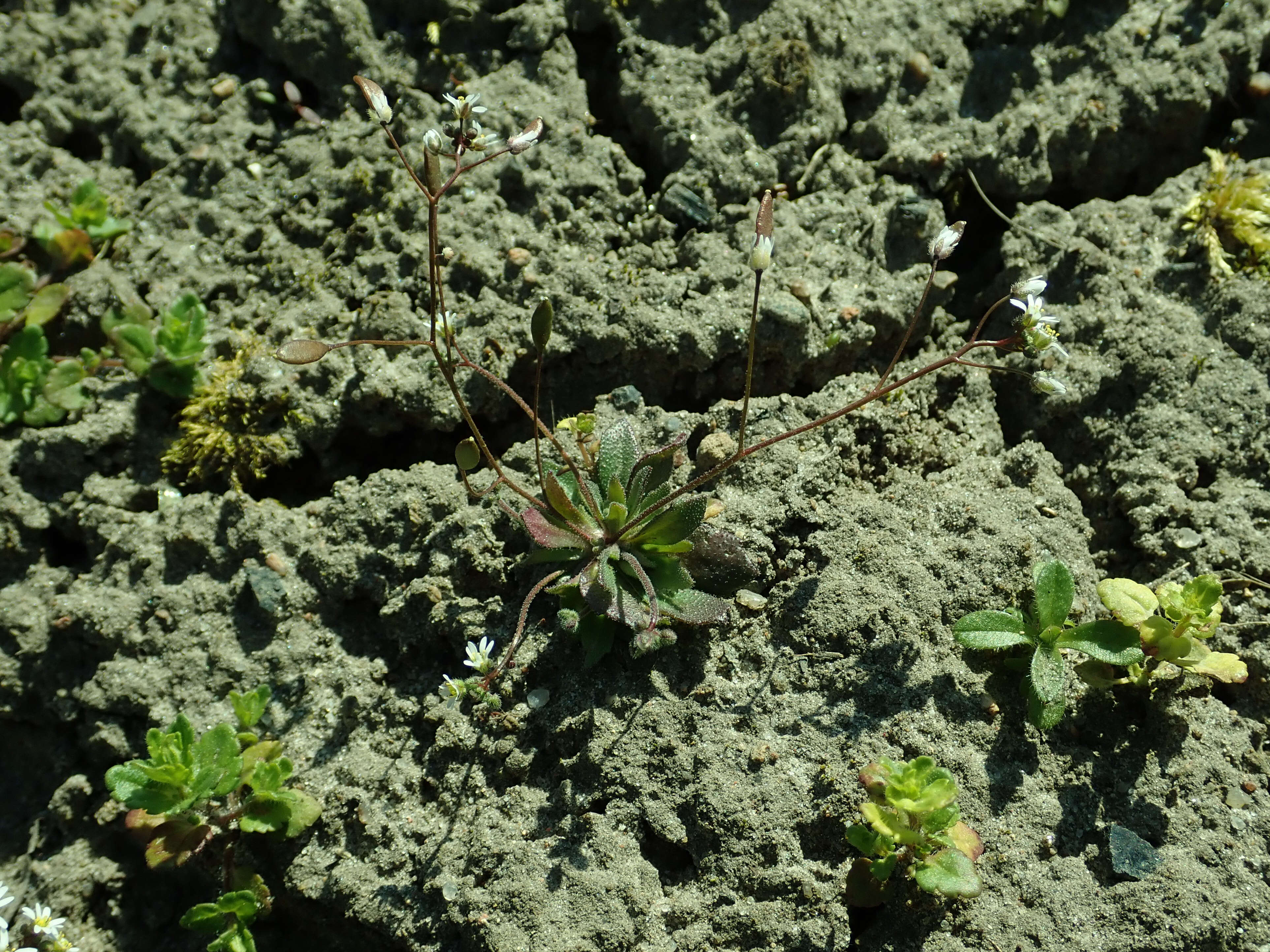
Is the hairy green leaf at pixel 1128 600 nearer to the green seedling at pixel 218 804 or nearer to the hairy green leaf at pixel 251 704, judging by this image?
the green seedling at pixel 218 804

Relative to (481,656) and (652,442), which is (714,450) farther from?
(481,656)

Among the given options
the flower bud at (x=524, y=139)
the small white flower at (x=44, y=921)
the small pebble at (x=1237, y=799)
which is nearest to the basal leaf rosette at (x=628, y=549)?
the flower bud at (x=524, y=139)

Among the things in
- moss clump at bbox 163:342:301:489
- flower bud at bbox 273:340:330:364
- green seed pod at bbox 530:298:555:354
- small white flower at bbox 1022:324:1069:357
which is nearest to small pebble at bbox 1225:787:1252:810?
small white flower at bbox 1022:324:1069:357

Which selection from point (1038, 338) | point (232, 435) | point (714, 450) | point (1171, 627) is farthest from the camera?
point (232, 435)

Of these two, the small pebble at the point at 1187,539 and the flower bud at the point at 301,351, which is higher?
the flower bud at the point at 301,351

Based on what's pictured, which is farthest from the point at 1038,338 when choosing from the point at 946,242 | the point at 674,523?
the point at 674,523

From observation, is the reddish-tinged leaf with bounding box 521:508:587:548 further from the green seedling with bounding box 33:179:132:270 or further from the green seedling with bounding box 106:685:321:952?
the green seedling with bounding box 33:179:132:270
